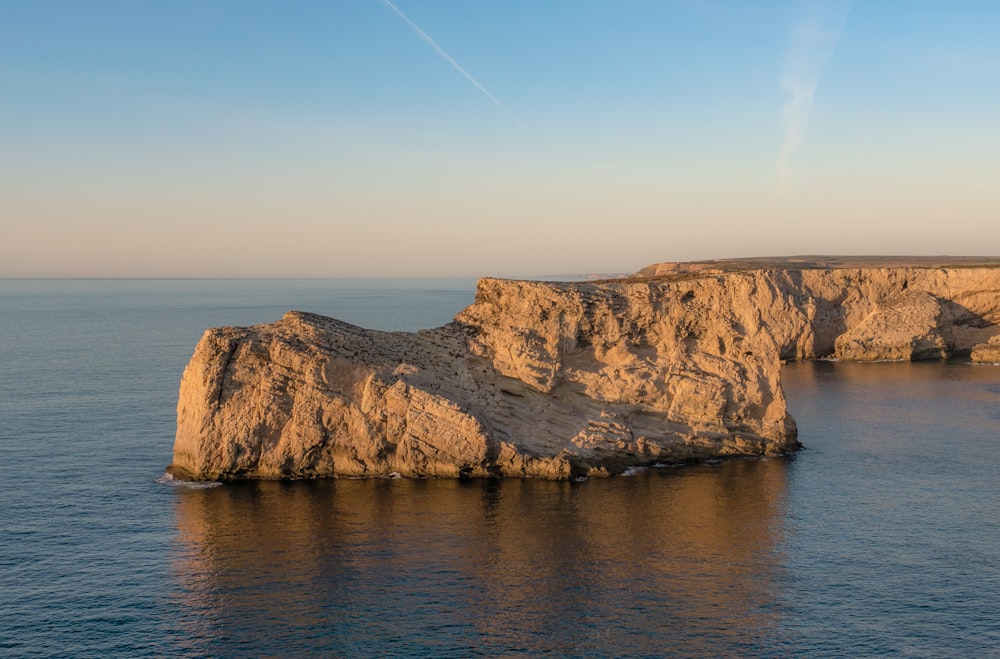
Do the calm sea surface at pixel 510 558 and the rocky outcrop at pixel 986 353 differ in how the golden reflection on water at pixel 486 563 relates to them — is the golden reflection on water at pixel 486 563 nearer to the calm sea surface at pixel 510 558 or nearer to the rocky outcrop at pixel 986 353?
the calm sea surface at pixel 510 558

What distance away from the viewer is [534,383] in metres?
59.8

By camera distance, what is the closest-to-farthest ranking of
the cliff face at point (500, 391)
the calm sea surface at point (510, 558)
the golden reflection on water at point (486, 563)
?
the calm sea surface at point (510, 558) → the golden reflection on water at point (486, 563) → the cliff face at point (500, 391)

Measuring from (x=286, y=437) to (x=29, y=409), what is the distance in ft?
115

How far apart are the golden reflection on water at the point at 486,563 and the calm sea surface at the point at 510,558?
142 millimetres

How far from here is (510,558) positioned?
1597 inches

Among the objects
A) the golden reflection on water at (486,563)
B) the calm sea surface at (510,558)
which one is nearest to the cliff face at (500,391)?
the calm sea surface at (510,558)

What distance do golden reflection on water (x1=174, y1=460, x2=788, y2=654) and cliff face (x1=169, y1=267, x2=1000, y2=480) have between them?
2628 mm

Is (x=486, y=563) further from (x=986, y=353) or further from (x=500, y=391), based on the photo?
(x=986, y=353)

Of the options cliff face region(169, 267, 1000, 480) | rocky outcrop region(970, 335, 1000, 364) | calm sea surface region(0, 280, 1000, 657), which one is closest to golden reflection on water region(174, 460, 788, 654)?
calm sea surface region(0, 280, 1000, 657)

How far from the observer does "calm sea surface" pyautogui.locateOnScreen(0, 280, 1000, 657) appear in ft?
106

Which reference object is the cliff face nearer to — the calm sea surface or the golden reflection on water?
the calm sea surface

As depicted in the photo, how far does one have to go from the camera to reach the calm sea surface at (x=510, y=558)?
3231 centimetres

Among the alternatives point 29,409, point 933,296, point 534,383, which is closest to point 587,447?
point 534,383

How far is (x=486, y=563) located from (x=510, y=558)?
1334 mm
